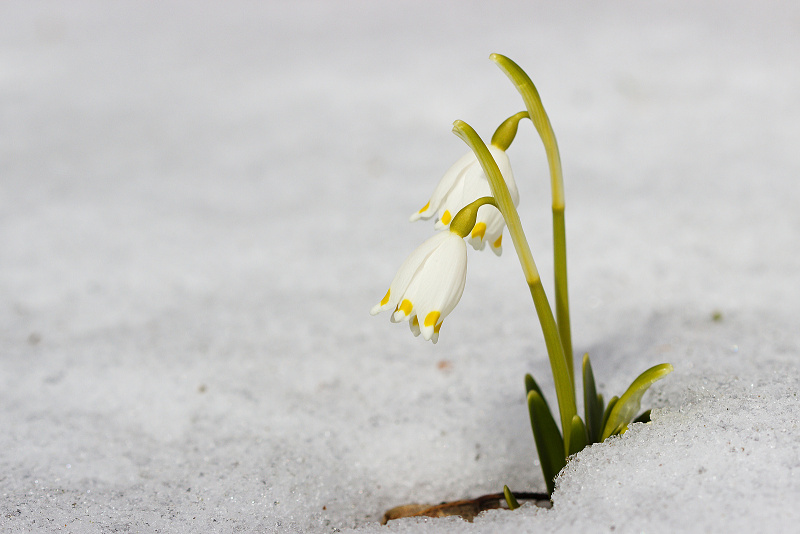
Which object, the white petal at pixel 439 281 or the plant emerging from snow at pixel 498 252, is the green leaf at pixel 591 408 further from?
the white petal at pixel 439 281

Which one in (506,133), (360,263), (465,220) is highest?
(506,133)

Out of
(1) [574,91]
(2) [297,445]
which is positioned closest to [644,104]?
(1) [574,91]

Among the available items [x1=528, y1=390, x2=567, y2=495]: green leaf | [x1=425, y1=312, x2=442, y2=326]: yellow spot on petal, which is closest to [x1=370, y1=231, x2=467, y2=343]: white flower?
[x1=425, y1=312, x2=442, y2=326]: yellow spot on petal

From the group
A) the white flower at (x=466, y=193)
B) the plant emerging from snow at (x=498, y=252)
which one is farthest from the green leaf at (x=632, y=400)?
the white flower at (x=466, y=193)

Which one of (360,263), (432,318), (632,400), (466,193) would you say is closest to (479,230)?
(466,193)

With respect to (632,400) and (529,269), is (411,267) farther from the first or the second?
(632,400)

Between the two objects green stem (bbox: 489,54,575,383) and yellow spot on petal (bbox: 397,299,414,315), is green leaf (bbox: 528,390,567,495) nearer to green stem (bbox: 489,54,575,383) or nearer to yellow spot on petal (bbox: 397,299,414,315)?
green stem (bbox: 489,54,575,383)

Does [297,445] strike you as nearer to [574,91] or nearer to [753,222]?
[753,222]
